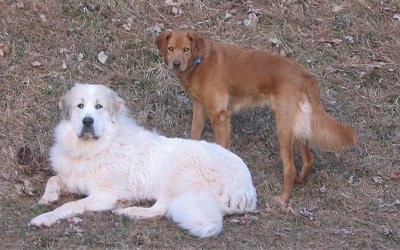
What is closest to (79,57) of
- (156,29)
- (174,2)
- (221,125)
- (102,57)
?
(102,57)

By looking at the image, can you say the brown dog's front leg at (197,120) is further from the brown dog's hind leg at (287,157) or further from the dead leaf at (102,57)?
the dead leaf at (102,57)

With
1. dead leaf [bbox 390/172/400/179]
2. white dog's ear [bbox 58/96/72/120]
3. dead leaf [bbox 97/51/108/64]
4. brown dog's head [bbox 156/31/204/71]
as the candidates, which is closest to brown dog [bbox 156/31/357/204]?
brown dog's head [bbox 156/31/204/71]

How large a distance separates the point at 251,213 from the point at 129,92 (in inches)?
105

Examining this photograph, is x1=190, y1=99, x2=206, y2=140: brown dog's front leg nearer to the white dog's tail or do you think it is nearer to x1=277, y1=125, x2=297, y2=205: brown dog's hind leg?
x1=277, y1=125, x2=297, y2=205: brown dog's hind leg

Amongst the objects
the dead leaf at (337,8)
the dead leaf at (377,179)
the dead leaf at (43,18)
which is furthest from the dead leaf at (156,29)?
the dead leaf at (377,179)

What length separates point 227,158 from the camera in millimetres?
6699

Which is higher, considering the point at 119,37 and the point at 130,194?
the point at 119,37

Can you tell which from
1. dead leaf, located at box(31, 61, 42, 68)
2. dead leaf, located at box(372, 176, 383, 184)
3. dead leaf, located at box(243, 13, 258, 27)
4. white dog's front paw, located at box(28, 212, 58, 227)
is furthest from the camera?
dead leaf, located at box(243, 13, 258, 27)

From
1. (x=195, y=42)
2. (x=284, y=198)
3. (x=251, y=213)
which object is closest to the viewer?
(x=251, y=213)

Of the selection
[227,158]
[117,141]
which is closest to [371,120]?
[227,158]

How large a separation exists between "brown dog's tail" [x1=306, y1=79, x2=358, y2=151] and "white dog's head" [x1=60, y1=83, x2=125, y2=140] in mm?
1904

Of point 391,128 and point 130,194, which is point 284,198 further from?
point 391,128

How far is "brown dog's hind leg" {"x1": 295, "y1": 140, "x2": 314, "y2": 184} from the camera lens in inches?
297

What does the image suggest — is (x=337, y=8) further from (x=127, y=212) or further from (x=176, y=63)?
(x=127, y=212)
